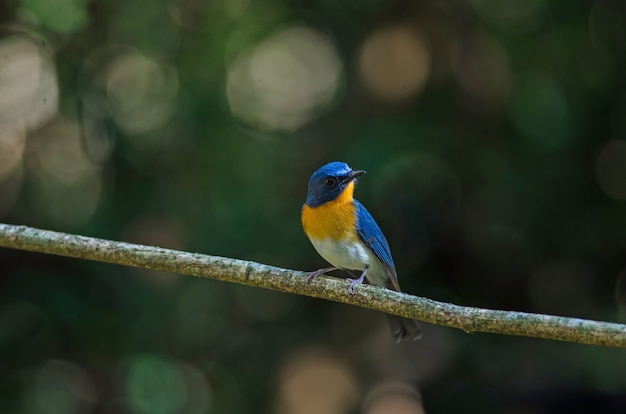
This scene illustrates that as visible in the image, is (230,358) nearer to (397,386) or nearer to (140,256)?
(397,386)

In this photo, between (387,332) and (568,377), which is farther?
(387,332)

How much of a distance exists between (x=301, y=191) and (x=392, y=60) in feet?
5.13

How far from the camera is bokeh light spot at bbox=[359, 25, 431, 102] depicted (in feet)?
22.0

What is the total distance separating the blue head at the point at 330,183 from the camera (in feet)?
14.8

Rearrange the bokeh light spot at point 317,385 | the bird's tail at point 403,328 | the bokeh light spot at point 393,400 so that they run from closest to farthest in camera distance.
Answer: the bird's tail at point 403,328, the bokeh light spot at point 393,400, the bokeh light spot at point 317,385

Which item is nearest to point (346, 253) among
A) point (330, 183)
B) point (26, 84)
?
point (330, 183)

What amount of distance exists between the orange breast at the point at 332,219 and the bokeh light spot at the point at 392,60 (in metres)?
2.42

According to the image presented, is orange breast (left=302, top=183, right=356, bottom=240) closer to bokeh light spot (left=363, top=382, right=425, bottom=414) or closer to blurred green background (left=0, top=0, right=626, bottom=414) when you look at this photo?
blurred green background (left=0, top=0, right=626, bottom=414)

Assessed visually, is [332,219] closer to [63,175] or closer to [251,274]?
[251,274]

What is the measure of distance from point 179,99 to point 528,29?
3.15 meters

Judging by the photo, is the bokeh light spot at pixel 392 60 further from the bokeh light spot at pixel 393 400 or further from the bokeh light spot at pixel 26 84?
the bokeh light spot at pixel 26 84

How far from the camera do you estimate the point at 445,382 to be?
20.2ft

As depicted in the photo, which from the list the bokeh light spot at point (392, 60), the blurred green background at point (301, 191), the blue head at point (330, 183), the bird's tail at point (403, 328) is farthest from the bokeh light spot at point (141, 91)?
the bird's tail at point (403, 328)

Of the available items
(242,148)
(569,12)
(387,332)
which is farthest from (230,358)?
(569,12)
